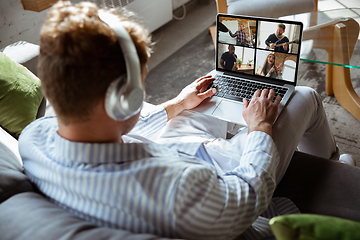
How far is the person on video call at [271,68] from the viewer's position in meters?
1.36

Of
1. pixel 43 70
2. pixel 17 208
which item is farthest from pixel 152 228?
pixel 43 70

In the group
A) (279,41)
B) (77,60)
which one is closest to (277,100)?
(279,41)

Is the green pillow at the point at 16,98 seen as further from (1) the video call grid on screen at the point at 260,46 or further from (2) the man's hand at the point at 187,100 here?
(1) the video call grid on screen at the point at 260,46

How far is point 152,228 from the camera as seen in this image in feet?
2.31

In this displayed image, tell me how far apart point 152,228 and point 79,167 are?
0.20m

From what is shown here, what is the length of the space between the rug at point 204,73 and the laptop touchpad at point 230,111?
66 centimetres

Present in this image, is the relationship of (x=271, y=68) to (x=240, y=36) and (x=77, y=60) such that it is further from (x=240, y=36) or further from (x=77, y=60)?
(x=77, y=60)

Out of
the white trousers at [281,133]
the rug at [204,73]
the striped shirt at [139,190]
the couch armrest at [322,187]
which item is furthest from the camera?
the rug at [204,73]

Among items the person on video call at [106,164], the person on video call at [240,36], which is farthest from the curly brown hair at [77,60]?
the person on video call at [240,36]

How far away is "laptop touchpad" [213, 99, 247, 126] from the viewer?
4.20 ft

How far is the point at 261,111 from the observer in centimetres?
115

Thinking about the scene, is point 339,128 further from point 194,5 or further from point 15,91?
point 194,5

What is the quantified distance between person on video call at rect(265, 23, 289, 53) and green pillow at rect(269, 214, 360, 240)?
33.0 inches

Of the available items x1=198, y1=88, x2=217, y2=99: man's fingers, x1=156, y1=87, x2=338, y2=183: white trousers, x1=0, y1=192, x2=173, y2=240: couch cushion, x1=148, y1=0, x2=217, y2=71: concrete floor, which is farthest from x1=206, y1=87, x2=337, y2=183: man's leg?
x1=148, y1=0, x2=217, y2=71: concrete floor
